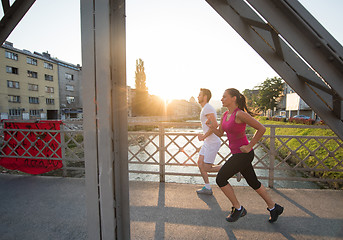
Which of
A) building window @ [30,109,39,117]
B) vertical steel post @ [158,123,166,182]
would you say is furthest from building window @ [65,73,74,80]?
vertical steel post @ [158,123,166,182]

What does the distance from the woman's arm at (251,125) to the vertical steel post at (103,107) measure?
66.6 inches

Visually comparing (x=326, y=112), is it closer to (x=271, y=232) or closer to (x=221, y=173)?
(x=221, y=173)

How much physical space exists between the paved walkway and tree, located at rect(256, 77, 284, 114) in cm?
4886

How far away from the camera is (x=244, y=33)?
6.40ft

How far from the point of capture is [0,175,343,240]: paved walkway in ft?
7.89

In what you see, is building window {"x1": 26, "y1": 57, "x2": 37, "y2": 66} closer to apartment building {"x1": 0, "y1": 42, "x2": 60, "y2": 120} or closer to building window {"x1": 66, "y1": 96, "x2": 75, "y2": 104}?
apartment building {"x1": 0, "y1": 42, "x2": 60, "y2": 120}

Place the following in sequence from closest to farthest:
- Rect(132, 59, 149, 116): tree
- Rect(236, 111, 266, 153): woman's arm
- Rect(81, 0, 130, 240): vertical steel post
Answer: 1. Rect(81, 0, 130, 240): vertical steel post
2. Rect(236, 111, 266, 153): woman's arm
3. Rect(132, 59, 149, 116): tree

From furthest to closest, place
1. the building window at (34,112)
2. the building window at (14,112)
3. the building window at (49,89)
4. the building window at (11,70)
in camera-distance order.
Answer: the building window at (49,89) < the building window at (34,112) < the building window at (14,112) < the building window at (11,70)

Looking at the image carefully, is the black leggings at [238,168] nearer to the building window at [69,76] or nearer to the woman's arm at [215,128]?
the woman's arm at [215,128]

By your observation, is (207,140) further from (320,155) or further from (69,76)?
(69,76)

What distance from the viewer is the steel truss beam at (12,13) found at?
2054mm

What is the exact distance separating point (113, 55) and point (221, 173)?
6.97 feet

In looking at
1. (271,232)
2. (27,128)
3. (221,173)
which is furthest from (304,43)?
(27,128)

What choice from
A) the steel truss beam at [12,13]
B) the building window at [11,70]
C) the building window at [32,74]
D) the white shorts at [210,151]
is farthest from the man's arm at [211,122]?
the building window at [32,74]
